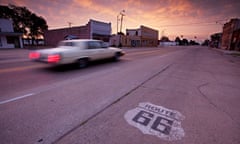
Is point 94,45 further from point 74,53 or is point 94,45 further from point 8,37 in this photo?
point 8,37

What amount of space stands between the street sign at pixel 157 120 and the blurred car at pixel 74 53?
15.3 ft

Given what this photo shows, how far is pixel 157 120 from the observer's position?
2365 millimetres

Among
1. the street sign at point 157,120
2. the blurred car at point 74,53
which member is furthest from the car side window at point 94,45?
the street sign at point 157,120

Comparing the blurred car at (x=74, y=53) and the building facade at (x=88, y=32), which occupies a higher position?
the building facade at (x=88, y=32)

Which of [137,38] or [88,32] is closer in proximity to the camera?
[88,32]

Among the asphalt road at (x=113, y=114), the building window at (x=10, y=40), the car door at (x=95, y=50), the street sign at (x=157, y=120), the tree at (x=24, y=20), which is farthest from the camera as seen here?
the tree at (x=24, y=20)

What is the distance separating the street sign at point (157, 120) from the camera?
2.00 metres

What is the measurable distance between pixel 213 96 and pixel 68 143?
416 cm

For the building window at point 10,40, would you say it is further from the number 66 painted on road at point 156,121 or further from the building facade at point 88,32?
the number 66 painted on road at point 156,121

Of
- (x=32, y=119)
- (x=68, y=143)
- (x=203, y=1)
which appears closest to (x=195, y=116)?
(x=68, y=143)

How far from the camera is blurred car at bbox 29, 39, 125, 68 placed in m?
5.71

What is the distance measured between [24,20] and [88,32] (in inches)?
1188

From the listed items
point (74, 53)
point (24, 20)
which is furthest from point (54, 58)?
point (24, 20)

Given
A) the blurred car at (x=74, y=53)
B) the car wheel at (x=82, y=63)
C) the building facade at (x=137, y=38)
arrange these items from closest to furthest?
the blurred car at (x=74, y=53), the car wheel at (x=82, y=63), the building facade at (x=137, y=38)
